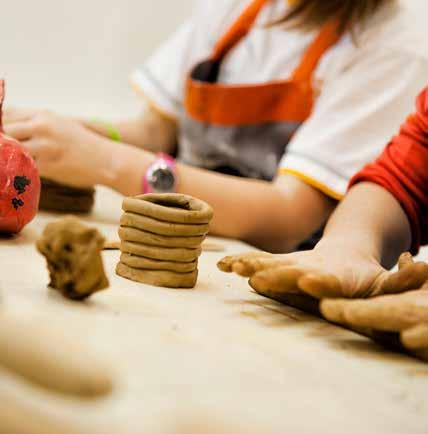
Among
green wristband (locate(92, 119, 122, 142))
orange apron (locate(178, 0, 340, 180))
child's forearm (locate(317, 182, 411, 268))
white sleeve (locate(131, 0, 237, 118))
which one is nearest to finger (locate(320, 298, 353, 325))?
child's forearm (locate(317, 182, 411, 268))

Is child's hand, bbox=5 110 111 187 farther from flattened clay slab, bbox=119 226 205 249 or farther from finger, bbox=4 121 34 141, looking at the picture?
flattened clay slab, bbox=119 226 205 249

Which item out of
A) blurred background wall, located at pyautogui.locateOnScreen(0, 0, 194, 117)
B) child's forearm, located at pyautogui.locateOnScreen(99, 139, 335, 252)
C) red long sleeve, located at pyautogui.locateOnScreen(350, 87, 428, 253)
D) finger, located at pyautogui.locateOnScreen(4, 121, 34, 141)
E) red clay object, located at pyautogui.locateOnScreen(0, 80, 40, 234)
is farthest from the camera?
blurred background wall, located at pyautogui.locateOnScreen(0, 0, 194, 117)

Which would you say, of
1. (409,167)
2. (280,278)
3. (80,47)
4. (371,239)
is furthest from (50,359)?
(80,47)

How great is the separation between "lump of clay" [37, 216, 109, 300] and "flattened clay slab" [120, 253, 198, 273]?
108mm

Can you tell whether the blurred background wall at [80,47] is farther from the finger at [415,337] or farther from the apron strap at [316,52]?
the finger at [415,337]

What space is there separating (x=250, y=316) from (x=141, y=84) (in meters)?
1.17

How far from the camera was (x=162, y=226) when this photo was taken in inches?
26.8

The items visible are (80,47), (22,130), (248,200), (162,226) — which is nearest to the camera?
(162,226)

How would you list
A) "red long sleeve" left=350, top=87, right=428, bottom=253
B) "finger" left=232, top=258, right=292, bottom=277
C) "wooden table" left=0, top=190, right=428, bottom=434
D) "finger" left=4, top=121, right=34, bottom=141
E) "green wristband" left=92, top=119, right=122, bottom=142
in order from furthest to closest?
"green wristband" left=92, top=119, right=122, bottom=142 < "finger" left=4, top=121, right=34, bottom=141 < "red long sleeve" left=350, top=87, right=428, bottom=253 < "finger" left=232, top=258, right=292, bottom=277 < "wooden table" left=0, top=190, right=428, bottom=434

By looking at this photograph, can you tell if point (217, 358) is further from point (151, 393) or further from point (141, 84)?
point (141, 84)

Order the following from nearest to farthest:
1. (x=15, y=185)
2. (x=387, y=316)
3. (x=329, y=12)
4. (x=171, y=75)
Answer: (x=387, y=316)
(x=15, y=185)
(x=329, y=12)
(x=171, y=75)

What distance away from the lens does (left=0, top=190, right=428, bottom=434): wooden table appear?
422 millimetres

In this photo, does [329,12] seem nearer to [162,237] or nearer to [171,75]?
[171,75]

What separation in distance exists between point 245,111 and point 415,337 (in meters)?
0.95
